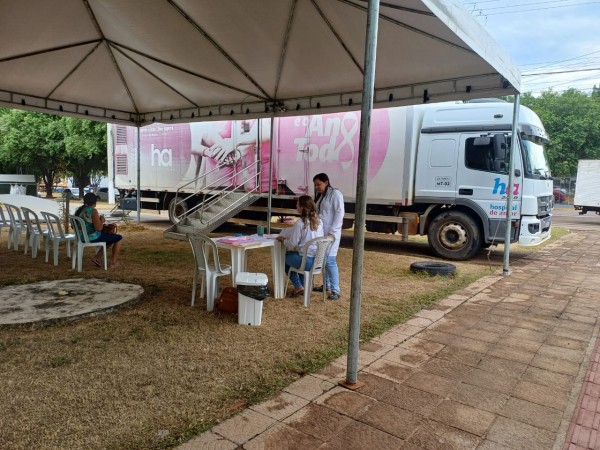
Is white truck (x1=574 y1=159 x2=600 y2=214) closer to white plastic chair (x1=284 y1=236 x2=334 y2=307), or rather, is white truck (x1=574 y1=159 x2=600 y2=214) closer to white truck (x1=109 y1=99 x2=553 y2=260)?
white truck (x1=109 y1=99 x2=553 y2=260)

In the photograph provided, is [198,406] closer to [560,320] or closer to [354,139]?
[560,320]

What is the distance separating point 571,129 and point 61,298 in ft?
103

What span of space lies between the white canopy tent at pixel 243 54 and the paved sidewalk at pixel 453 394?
105 inches

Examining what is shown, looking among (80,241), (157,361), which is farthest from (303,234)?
(80,241)

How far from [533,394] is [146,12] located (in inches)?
222

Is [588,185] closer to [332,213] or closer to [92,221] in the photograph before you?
[332,213]

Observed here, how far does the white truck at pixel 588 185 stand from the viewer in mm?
21438

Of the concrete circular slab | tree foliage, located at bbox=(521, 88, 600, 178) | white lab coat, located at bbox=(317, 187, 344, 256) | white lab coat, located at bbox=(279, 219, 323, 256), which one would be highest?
tree foliage, located at bbox=(521, 88, 600, 178)

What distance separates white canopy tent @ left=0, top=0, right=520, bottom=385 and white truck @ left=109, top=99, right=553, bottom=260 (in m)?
1.84

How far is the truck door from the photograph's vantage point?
7688 millimetres

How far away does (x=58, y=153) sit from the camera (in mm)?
24344

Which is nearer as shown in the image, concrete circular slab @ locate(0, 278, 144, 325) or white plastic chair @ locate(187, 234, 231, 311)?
concrete circular slab @ locate(0, 278, 144, 325)

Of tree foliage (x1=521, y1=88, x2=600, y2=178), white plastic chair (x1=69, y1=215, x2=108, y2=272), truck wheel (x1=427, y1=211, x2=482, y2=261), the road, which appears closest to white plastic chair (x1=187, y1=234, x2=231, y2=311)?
white plastic chair (x1=69, y1=215, x2=108, y2=272)

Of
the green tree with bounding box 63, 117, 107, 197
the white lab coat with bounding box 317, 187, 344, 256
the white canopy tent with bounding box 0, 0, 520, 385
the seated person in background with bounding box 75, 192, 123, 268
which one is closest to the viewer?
the white canopy tent with bounding box 0, 0, 520, 385
